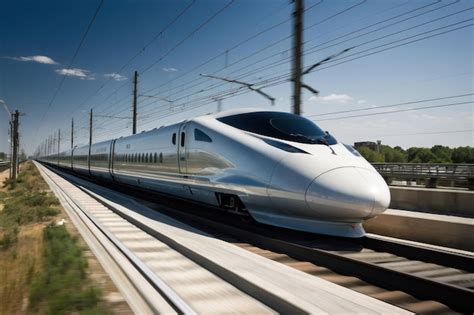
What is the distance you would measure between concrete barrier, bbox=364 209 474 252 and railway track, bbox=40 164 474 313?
162 centimetres

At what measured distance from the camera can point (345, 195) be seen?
6223 mm

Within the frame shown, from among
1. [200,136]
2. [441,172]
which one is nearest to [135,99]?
[441,172]

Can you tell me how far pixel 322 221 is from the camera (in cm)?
671

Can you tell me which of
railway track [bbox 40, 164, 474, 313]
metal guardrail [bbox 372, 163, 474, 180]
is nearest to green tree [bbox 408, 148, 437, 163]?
metal guardrail [bbox 372, 163, 474, 180]

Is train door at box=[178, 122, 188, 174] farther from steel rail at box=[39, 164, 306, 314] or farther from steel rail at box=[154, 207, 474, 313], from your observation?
steel rail at box=[154, 207, 474, 313]

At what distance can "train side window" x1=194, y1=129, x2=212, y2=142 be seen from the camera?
9.15 metres

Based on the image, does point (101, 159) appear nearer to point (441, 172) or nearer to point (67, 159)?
point (441, 172)

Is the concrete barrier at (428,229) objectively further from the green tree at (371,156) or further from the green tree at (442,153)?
the green tree at (442,153)

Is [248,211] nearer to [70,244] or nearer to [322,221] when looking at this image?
[322,221]

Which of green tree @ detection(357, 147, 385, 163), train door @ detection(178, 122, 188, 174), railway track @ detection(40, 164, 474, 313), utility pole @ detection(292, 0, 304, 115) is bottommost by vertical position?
railway track @ detection(40, 164, 474, 313)

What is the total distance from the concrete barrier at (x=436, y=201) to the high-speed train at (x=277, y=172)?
647 centimetres

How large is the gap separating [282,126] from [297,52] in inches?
141

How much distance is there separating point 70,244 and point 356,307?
424cm

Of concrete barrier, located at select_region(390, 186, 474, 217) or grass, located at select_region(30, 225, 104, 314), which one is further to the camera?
concrete barrier, located at select_region(390, 186, 474, 217)
